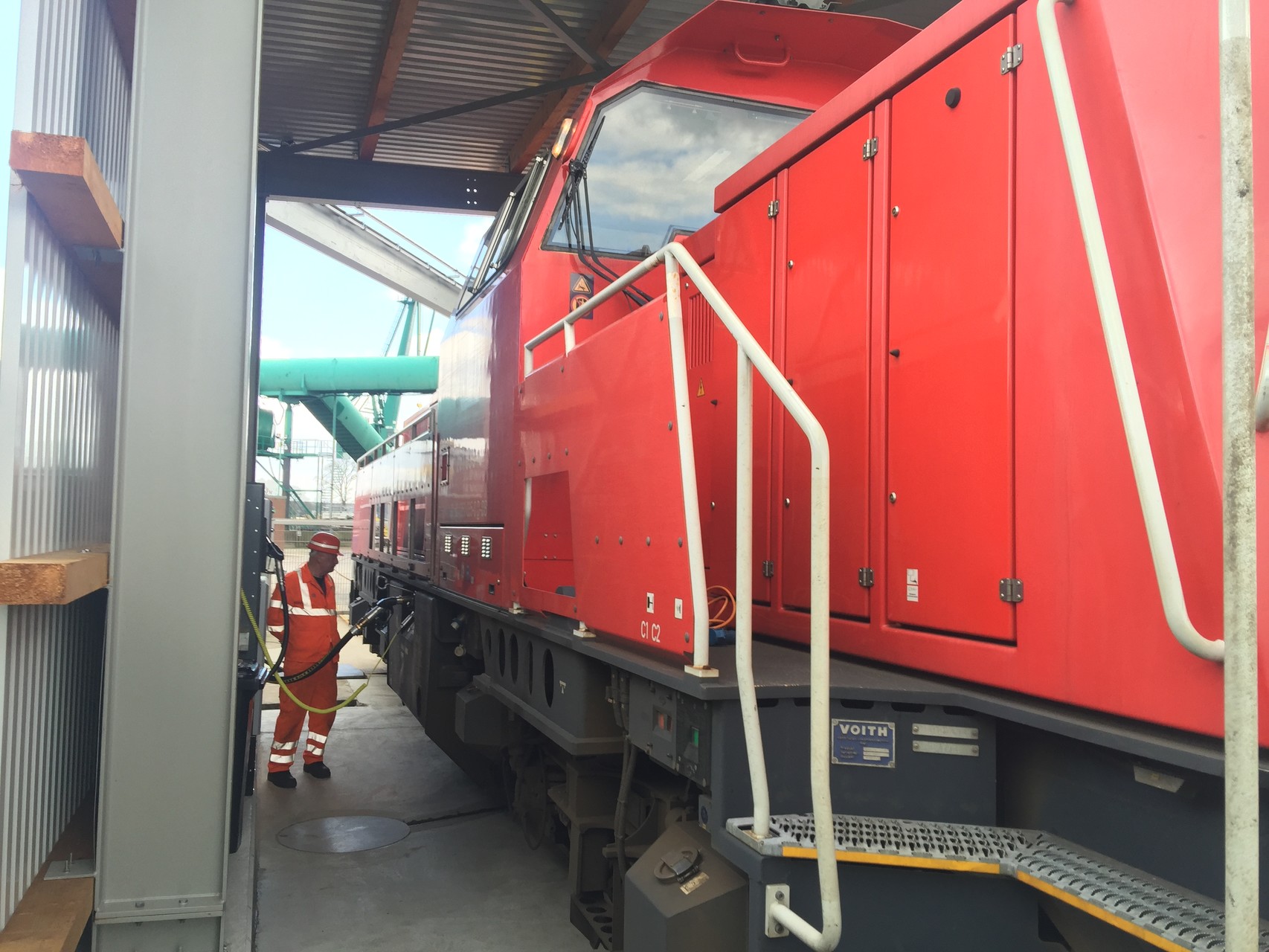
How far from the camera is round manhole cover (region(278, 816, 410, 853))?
4867mm

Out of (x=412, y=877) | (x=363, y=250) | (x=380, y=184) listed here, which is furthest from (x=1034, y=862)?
(x=363, y=250)

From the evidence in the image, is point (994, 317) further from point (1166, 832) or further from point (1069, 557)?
point (1166, 832)

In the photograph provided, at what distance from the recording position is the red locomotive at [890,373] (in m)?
1.80

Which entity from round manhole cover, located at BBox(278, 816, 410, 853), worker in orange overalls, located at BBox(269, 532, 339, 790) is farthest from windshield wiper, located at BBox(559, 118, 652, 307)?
worker in orange overalls, located at BBox(269, 532, 339, 790)

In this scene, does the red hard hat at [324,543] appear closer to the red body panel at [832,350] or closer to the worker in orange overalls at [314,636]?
the worker in orange overalls at [314,636]

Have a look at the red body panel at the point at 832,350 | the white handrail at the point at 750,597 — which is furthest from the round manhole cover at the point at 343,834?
the white handrail at the point at 750,597

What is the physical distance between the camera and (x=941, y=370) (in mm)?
2420

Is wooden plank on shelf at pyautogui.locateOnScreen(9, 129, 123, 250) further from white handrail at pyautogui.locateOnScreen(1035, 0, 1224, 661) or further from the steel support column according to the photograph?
white handrail at pyautogui.locateOnScreen(1035, 0, 1224, 661)

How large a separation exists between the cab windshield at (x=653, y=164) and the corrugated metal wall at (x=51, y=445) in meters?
1.70

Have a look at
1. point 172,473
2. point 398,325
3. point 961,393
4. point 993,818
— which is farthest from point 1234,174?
point 398,325

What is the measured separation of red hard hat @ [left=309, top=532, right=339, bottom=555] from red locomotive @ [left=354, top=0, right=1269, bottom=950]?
8.19 ft

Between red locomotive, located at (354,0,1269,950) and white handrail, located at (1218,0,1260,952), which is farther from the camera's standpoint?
red locomotive, located at (354,0,1269,950)

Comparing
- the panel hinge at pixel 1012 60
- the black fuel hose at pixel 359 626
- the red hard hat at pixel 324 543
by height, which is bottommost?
the black fuel hose at pixel 359 626

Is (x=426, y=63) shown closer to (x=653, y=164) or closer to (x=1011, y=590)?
(x=653, y=164)
